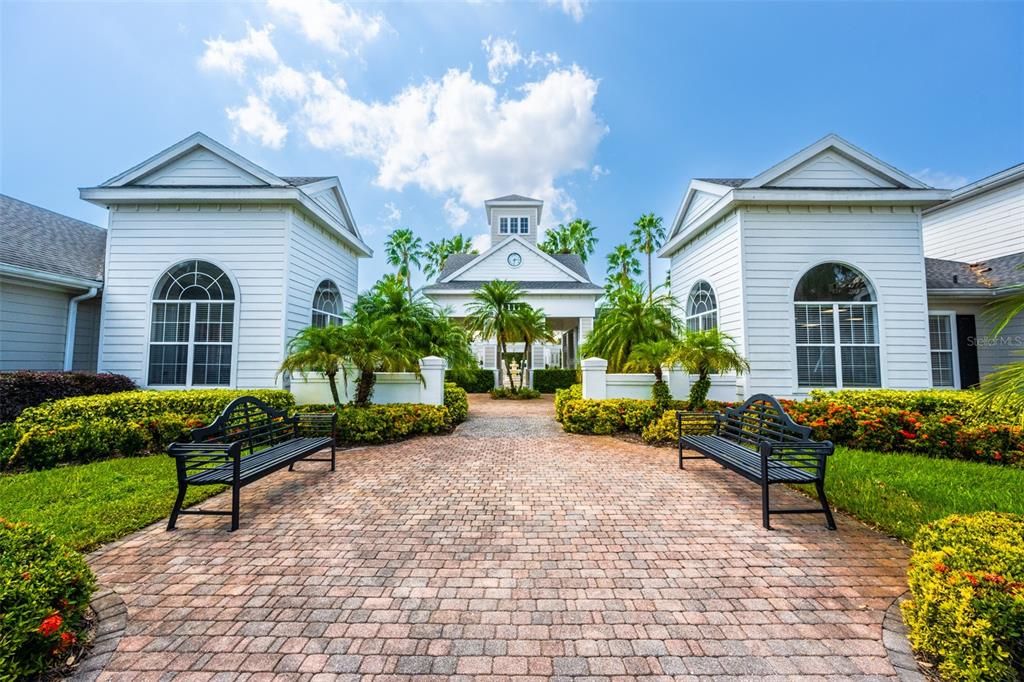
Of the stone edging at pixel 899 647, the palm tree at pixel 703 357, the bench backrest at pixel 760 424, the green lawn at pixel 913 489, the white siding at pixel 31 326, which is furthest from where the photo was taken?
the white siding at pixel 31 326

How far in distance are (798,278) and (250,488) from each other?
11.3 m

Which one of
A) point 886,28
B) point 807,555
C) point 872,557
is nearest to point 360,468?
point 807,555

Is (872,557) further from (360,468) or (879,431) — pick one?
(360,468)

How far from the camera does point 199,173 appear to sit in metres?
9.03

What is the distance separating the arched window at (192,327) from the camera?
8.80 meters

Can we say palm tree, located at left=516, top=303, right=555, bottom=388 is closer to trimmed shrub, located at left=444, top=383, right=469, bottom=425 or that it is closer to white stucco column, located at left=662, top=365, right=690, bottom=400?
trimmed shrub, located at left=444, top=383, right=469, bottom=425

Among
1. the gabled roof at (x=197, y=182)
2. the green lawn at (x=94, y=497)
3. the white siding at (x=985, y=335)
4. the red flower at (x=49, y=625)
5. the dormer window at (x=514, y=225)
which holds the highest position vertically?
the dormer window at (x=514, y=225)

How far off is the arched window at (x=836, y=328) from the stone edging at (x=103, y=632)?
1115 centimetres

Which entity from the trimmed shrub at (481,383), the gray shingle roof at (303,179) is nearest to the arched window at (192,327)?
the gray shingle roof at (303,179)

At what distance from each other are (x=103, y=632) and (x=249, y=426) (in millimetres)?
2576

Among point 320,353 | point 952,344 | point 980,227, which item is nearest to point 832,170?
point 952,344

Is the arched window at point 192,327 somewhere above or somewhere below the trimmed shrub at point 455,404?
above

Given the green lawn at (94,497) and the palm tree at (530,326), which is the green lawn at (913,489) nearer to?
the green lawn at (94,497)

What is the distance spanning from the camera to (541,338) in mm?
17203
